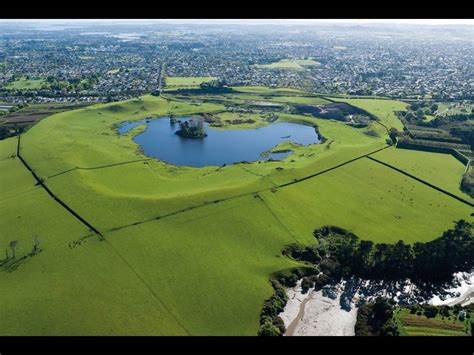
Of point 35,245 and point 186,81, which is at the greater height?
point 186,81

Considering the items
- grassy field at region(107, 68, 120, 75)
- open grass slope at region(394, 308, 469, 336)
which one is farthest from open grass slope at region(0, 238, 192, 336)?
grassy field at region(107, 68, 120, 75)

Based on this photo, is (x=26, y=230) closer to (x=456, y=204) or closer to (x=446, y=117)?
(x=456, y=204)

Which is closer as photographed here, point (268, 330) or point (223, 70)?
point (268, 330)

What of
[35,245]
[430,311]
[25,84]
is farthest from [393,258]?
[25,84]

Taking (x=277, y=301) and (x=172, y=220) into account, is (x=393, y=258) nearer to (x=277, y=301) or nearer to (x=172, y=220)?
(x=277, y=301)

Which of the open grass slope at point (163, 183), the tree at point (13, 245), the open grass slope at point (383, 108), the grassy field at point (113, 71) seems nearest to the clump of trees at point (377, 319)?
the open grass slope at point (163, 183)
